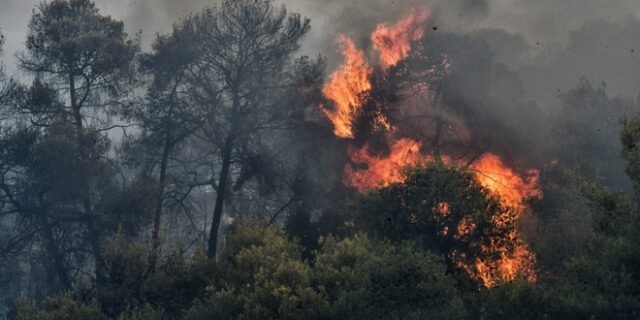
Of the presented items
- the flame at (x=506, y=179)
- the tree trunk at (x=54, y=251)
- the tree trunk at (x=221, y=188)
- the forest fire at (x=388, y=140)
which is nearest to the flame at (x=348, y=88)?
the forest fire at (x=388, y=140)

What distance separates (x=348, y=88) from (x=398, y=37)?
13.2 feet

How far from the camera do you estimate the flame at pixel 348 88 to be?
42.3 m

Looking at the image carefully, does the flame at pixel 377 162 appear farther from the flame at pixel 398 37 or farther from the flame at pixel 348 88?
the flame at pixel 398 37

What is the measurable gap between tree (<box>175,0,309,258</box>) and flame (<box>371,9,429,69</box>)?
16.6 ft

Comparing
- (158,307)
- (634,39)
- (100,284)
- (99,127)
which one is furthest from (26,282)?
(634,39)

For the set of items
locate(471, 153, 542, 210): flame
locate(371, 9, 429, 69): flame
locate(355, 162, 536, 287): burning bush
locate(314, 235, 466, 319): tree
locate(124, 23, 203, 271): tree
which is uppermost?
locate(371, 9, 429, 69): flame

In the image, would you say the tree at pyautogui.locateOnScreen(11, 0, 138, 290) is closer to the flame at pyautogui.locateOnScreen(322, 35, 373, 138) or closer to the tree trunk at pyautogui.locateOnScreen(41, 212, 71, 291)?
the tree trunk at pyautogui.locateOnScreen(41, 212, 71, 291)

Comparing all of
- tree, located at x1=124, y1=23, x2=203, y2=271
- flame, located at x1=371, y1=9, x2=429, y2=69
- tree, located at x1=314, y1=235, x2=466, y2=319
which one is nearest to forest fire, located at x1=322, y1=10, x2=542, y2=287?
flame, located at x1=371, y1=9, x2=429, y2=69

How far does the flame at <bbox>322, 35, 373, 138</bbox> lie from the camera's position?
4231cm

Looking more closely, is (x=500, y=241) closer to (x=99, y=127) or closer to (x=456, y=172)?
(x=456, y=172)

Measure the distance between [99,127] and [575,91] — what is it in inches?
1142

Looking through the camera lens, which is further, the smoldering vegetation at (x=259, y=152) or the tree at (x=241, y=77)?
the tree at (x=241, y=77)

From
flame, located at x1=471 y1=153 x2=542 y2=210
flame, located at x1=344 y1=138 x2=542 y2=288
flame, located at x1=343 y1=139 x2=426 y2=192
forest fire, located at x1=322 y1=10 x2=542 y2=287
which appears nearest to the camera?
flame, located at x1=344 y1=138 x2=542 y2=288

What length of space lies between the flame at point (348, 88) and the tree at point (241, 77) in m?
3.11
